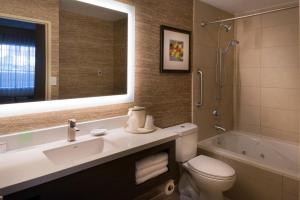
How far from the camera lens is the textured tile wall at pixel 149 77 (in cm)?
148

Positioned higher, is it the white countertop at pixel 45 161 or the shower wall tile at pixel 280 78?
the shower wall tile at pixel 280 78

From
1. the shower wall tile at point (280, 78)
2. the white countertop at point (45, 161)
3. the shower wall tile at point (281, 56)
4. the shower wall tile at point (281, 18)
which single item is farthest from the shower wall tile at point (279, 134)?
the white countertop at point (45, 161)

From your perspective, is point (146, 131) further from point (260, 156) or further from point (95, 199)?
point (260, 156)

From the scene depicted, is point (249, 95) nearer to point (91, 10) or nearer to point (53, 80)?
point (91, 10)

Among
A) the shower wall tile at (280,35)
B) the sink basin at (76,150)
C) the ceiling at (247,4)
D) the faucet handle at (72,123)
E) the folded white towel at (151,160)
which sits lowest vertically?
the folded white towel at (151,160)

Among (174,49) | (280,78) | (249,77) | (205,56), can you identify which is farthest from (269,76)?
(174,49)

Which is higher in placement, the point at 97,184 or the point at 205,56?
the point at 205,56

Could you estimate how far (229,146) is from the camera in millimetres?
3113

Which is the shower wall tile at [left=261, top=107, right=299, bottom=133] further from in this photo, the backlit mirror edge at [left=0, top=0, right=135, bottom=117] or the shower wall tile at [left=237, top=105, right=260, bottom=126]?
the backlit mirror edge at [left=0, top=0, right=135, bottom=117]

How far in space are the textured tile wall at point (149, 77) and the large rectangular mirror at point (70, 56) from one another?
0.08 meters

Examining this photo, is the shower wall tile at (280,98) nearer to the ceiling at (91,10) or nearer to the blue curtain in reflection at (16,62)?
the ceiling at (91,10)

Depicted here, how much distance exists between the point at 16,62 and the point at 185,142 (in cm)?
166

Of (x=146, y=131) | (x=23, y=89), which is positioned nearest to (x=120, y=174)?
(x=146, y=131)

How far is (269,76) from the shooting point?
9.70 ft
